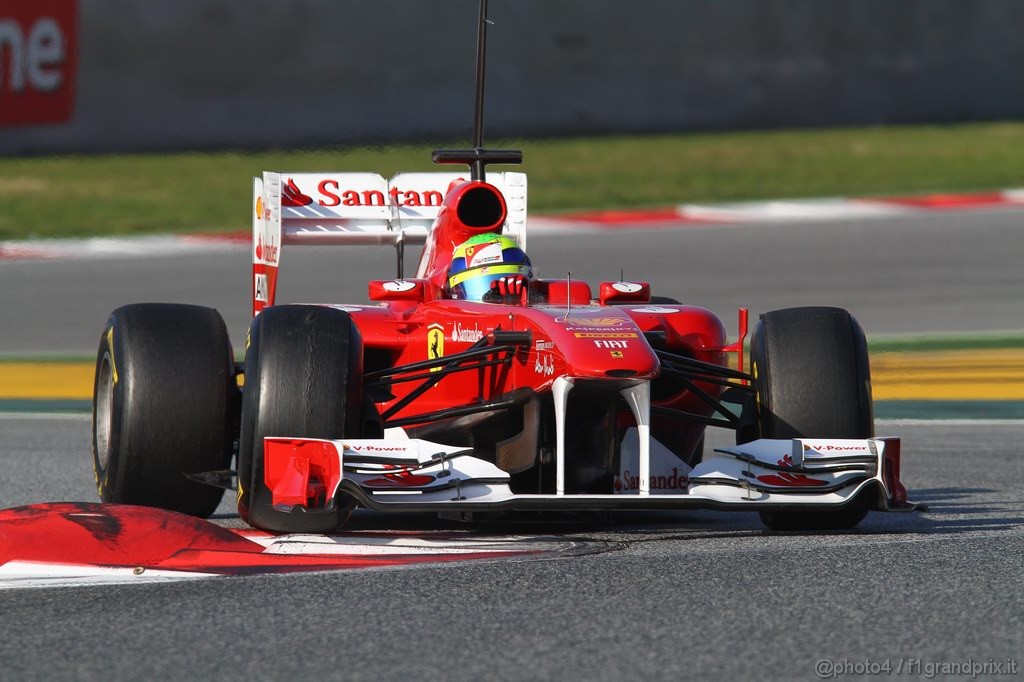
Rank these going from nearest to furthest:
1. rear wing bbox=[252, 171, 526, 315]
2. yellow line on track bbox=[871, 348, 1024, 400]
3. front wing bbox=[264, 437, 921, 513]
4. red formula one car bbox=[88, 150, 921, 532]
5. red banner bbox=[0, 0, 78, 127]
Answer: front wing bbox=[264, 437, 921, 513]
red formula one car bbox=[88, 150, 921, 532]
rear wing bbox=[252, 171, 526, 315]
yellow line on track bbox=[871, 348, 1024, 400]
red banner bbox=[0, 0, 78, 127]

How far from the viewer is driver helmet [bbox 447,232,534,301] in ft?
21.6

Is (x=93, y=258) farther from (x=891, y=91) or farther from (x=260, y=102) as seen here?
(x=891, y=91)

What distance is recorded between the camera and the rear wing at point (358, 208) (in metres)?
7.69

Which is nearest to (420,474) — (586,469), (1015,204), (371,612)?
(586,469)

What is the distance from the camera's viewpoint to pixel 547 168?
18516 mm

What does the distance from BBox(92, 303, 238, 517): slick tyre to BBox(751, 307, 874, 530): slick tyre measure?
6.08ft

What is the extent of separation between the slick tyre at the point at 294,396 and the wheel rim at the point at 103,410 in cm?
96

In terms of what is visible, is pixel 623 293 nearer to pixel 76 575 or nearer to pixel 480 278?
pixel 480 278

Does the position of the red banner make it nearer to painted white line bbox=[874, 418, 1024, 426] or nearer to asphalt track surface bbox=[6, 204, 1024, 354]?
asphalt track surface bbox=[6, 204, 1024, 354]

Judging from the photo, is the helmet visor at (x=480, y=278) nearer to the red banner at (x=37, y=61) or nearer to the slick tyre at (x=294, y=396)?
the slick tyre at (x=294, y=396)

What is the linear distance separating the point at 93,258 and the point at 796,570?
33.7 feet

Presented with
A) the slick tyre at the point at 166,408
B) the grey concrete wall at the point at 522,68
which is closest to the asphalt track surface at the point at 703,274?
the grey concrete wall at the point at 522,68

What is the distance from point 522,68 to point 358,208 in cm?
1265

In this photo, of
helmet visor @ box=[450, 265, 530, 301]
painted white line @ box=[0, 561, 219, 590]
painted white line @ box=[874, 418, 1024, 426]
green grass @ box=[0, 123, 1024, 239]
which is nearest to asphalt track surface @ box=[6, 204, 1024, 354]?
green grass @ box=[0, 123, 1024, 239]
